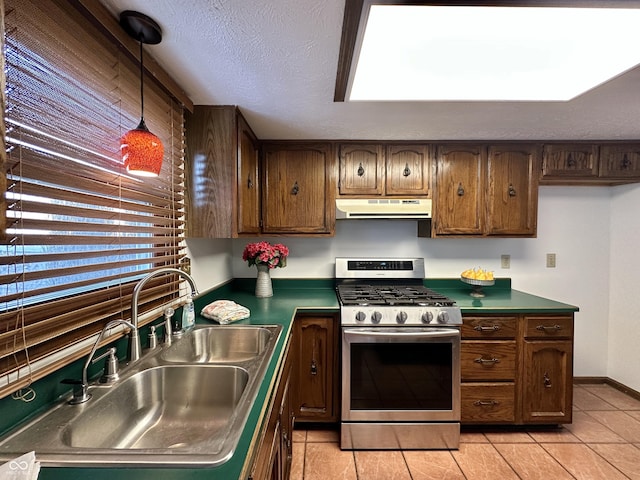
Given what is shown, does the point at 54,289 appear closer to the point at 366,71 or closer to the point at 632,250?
the point at 366,71

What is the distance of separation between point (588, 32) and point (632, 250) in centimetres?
217

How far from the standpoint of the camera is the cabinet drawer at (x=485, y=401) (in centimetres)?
209

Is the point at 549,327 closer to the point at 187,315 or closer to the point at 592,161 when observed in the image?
the point at 592,161

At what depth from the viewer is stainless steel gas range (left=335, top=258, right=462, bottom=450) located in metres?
2.00

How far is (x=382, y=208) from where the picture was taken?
233cm

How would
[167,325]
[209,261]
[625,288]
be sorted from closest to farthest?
[167,325], [209,261], [625,288]

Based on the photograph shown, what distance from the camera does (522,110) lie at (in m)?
1.82

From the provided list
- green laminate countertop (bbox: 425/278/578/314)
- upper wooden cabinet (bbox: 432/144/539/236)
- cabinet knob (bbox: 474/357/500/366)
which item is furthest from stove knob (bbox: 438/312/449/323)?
upper wooden cabinet (bbox: 432/144/539/236)

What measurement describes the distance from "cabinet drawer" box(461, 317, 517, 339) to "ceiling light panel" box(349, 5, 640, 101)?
1.35 metres

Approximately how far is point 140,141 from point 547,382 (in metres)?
2.71

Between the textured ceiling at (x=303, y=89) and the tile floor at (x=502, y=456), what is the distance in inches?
81.7

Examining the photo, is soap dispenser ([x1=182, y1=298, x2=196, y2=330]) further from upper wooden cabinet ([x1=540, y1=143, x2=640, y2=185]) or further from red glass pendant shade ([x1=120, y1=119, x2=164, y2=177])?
upper wooden cabinet ([x1=540, y1=143, x2=640, y2=185])

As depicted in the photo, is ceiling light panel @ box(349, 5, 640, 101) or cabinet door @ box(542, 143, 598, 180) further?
cabinet door @ box(542, 143, 598, 180)

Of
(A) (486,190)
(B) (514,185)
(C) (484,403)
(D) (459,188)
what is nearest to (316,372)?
(C) (484,403)
